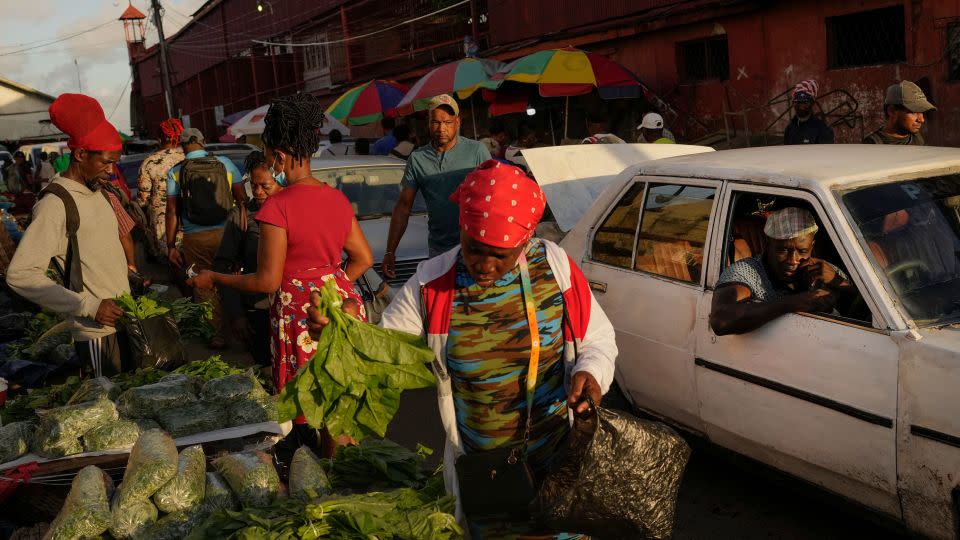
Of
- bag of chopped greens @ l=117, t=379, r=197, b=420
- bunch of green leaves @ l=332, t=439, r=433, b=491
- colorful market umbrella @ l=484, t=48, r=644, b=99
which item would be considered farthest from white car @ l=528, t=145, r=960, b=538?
colorful market umbrella @ l=484, t=48, r=644, b=99

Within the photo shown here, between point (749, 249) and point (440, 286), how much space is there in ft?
8.69

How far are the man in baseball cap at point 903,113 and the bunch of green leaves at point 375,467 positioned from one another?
4632mm

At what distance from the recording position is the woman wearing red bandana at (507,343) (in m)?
3.23

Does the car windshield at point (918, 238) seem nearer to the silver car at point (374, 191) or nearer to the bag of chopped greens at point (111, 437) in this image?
the bag of chopped greens at point (111, 437)

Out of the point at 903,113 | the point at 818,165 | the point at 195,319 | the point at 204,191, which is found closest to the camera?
the point at 818,165

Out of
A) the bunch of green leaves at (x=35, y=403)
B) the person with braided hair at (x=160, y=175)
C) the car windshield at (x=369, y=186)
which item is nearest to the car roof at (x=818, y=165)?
the bunch of green leaves at (x=35, y=403)

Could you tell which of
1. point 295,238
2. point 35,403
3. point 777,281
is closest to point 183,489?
point 295,238

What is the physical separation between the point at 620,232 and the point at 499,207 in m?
2.83

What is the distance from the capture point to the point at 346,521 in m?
3.21

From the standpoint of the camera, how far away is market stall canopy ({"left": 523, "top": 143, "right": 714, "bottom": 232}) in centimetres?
711

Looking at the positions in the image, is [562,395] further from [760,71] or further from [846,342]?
[760,71]

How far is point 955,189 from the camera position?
181 inches

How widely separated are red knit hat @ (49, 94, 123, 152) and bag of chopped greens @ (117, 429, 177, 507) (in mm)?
1706

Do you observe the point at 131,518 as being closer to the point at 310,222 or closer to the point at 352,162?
the point at 310,222
